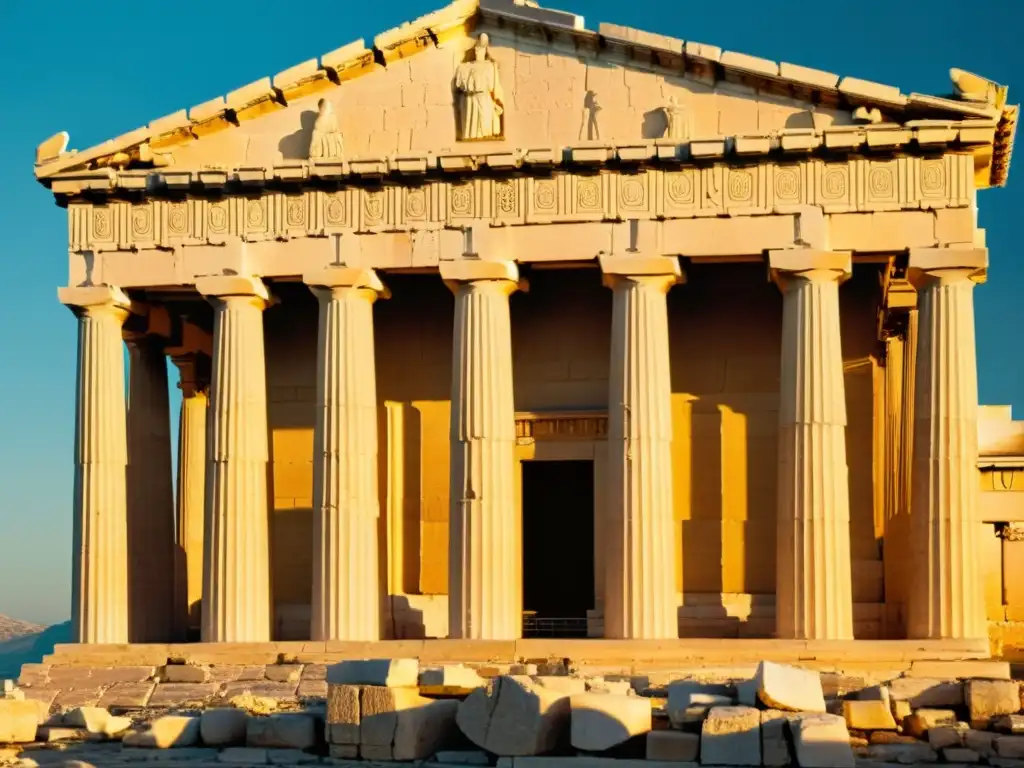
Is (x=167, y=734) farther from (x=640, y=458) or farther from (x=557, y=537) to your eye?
(x=557, y=537)

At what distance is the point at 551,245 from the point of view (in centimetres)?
3869

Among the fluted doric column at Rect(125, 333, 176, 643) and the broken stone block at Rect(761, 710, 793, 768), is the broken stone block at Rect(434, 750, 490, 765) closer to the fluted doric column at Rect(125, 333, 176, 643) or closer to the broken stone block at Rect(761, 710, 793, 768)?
the broken stone block at Rect(761, 710, 793, 768)

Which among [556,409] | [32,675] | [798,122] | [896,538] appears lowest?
[32,675]

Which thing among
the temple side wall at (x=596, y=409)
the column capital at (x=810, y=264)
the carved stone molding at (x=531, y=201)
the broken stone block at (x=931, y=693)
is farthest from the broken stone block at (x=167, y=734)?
the column capital at (x=810, y=264)

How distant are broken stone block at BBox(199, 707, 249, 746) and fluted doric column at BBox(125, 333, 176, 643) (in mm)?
12858

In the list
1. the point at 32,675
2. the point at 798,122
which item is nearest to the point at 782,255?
the point at 798,122

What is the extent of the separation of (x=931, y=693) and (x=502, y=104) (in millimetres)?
16348

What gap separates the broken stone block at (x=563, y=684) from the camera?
27.3 m

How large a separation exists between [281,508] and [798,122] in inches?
567

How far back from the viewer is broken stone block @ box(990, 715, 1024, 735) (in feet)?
89.0

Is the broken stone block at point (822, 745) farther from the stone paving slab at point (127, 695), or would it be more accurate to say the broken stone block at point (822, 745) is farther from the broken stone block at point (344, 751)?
the stone paving slab at point (127, 695)

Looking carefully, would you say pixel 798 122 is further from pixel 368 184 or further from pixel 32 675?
pixel 32 675

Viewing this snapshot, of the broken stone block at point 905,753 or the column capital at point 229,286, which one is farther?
the column capital at point 229,286

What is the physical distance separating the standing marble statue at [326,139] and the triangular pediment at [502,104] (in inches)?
0.8
